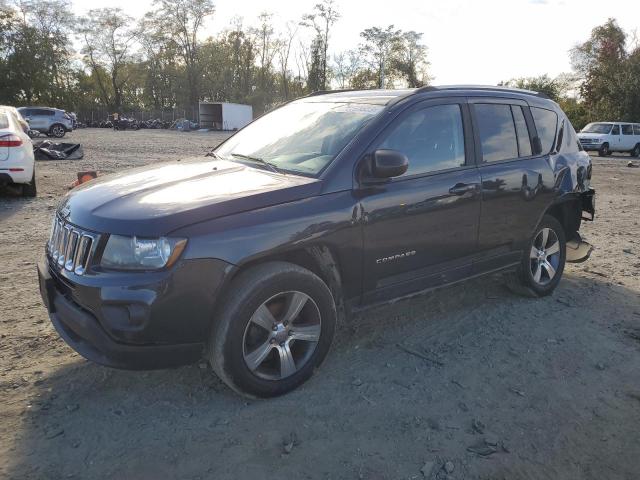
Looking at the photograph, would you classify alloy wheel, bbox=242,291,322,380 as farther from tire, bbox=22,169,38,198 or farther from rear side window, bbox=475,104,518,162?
tire, bbox=22,169,38,198

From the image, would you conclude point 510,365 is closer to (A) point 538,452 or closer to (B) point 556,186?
(A) point 538,452

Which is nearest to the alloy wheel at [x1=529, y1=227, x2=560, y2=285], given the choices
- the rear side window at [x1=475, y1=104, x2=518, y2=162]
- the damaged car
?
the damaged car

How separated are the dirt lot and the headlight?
35.6 inches

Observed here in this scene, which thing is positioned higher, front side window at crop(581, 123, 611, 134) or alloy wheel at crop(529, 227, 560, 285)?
front side window at crop(581, 123, 611, 134)

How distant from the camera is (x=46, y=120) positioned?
1214 inches

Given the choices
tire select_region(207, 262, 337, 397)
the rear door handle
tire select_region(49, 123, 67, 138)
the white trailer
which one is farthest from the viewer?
the white trailer

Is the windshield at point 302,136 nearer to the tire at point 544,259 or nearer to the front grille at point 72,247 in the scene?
the front grille at point 72,247

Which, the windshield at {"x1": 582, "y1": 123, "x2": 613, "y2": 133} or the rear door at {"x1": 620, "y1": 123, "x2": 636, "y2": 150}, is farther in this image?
the windshield at {"x1": 582, "y1": 123, "x2": 613, "y2": 133}

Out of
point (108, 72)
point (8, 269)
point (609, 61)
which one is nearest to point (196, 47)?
point (108, 72)

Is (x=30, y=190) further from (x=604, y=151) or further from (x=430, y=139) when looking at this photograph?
(x=604, y=151)

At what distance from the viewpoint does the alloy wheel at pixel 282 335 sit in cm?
304

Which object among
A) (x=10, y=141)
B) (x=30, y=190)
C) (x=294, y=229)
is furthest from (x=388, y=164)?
(x=30, y=190)

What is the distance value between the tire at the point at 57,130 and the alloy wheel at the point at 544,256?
107ft

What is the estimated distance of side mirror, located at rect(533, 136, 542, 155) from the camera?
15.2 ft
